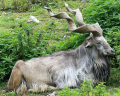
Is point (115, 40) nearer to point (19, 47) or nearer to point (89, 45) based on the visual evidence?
point (89, 45)

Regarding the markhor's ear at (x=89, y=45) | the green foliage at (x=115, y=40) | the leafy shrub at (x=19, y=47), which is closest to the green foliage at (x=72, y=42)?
the leafy shrub at (x=19, y=47)

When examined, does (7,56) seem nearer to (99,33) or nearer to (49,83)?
(49,83)

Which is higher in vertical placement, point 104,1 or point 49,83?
point 104,1

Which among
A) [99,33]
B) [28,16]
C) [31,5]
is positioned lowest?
[99,33]

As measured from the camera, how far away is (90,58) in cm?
745

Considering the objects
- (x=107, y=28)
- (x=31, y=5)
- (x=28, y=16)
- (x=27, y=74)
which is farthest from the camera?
(x=31, y=5)

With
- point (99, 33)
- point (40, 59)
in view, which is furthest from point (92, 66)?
point (40, 59)

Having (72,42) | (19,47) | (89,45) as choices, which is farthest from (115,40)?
(19,47)

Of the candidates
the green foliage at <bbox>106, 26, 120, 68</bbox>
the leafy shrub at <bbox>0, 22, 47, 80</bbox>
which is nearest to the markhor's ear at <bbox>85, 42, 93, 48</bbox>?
the green foliage at <bbox>106, 26, 120, 68</bbox>

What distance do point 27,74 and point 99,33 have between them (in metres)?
2.34

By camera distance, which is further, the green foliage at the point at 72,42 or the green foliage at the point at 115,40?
the green foliage at the point at 72,42

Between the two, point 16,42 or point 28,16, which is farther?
point 28,16

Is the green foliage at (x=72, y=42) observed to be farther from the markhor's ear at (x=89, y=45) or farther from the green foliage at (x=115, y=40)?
the markhor's ear at (x=89, y=45)

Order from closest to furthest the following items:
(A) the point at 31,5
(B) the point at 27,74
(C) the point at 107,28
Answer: (B) the point at 27,74, (C) the point at 107,28, (A) the point at 31,5
